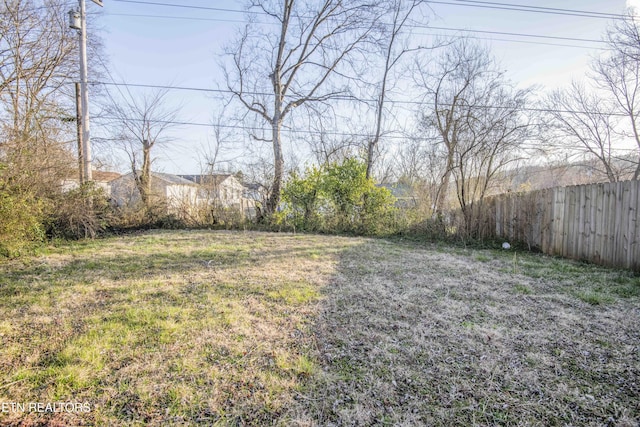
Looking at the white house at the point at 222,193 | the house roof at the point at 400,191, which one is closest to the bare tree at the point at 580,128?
the house roof at the point at 400,191

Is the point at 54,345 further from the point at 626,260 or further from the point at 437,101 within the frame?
the point at 437,101

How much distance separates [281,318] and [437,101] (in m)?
8.22

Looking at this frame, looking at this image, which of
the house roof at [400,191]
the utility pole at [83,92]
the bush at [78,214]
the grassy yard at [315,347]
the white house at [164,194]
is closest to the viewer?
the grassy yard at [315,347]

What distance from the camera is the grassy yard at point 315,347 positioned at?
147cm

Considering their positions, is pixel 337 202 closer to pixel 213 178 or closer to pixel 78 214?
pixel 213 178

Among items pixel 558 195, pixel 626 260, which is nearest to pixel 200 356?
pixel 626 260

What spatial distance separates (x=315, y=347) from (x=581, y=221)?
5.41 metres

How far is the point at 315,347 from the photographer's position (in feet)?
6.84

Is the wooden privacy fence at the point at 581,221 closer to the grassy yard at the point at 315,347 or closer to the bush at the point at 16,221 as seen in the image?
the grassy yard at the point at 315,347

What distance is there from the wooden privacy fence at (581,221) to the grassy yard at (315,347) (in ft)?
1.76

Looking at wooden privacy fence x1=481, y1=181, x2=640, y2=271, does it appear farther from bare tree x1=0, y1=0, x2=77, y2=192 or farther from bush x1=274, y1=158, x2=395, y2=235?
bare tree x1=0, y1=0, x2=77, y2=192

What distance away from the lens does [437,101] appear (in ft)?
27.7

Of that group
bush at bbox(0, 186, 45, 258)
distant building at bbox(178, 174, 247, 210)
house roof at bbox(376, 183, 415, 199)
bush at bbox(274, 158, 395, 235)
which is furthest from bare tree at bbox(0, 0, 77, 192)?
house roof at bbox(376, 183, 415, 199)

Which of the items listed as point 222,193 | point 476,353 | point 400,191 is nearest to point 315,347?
point 476,353
